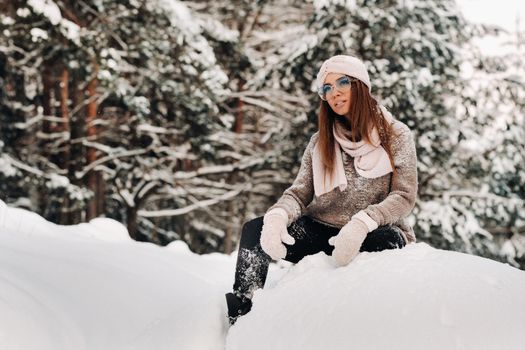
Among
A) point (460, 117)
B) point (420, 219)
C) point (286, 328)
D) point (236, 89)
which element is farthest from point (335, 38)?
point (286, 328)

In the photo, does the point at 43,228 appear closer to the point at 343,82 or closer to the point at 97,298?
the point at 97,298

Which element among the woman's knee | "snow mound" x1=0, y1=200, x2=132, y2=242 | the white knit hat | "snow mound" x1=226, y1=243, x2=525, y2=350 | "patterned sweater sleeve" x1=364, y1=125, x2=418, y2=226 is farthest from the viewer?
"snow mound" x1=0, y1=200, x2=132, y2=242

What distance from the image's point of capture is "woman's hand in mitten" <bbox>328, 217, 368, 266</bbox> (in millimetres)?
2082

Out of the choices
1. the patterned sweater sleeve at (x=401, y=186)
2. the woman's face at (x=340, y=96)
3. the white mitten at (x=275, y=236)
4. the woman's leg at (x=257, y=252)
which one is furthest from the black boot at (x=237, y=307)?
the woman's face at (x=340, y=96)

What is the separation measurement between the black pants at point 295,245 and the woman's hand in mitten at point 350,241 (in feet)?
0.52

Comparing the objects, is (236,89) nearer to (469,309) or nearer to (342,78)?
(342,78)

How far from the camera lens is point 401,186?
2338 millimetres

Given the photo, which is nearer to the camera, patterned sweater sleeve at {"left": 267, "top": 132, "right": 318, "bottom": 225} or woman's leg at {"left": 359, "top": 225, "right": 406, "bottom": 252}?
woman's leg at {"left": 359, "top": 225, "right": 406, "bottom": 252}

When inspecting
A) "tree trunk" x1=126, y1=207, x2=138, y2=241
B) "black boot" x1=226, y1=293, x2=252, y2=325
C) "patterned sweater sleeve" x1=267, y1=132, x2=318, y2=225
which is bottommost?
"tree trunk" x1=126, y1=207, x2=138, y2=241

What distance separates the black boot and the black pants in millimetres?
22

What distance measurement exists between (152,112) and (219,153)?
1720 millimetres

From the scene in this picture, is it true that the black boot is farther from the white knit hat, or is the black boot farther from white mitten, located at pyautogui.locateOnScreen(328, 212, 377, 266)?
the white knit hat

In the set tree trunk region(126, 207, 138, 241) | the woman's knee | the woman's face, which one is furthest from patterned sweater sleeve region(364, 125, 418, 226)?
tree trunk region(126, 207, 138, 241)

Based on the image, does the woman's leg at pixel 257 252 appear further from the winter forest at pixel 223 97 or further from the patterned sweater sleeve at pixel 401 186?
the winter forest at pixel 223 97
